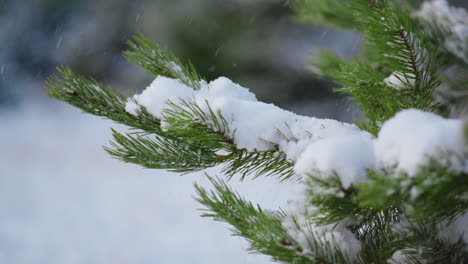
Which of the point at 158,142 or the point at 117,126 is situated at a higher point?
the point at 117,126

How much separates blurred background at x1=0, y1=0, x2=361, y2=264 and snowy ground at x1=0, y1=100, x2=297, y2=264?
0.03 ft

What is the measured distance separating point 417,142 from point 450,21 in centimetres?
20

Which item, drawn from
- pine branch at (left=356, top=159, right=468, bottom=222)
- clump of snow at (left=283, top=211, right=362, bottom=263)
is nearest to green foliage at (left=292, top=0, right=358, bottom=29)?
clump of snow at (left=283, top=211, right=362, bottom=263)

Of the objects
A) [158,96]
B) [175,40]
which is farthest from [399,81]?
[175,40]

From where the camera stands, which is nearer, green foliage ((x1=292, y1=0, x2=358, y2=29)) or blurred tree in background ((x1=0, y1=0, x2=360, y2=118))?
green foliage ((x1=292, y1=0, x2=358, y2=29))

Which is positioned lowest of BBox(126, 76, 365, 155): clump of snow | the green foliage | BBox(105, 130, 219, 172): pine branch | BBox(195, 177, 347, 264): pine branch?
BBox(195, 177, 347, 264): pine branch

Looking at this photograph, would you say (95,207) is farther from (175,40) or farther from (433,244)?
(433,244)

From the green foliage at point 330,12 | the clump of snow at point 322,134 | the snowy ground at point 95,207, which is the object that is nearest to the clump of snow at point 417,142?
the clump of snow at point 322,134

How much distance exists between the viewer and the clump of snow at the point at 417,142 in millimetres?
379

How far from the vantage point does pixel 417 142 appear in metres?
0.39

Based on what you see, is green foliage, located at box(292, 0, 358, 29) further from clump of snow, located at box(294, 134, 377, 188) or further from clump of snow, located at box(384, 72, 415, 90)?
clump of snow, located at box(294, 134, 377, 188)

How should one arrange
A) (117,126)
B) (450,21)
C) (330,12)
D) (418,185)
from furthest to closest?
(117,126) → (330,12) → (450,21) → (418,185)

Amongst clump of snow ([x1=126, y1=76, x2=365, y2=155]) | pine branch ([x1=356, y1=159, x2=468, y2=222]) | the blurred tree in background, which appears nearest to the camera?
pine branch ([x1=356, y1=159, x2=468, y2=222])

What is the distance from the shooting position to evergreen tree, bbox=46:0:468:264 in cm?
40
